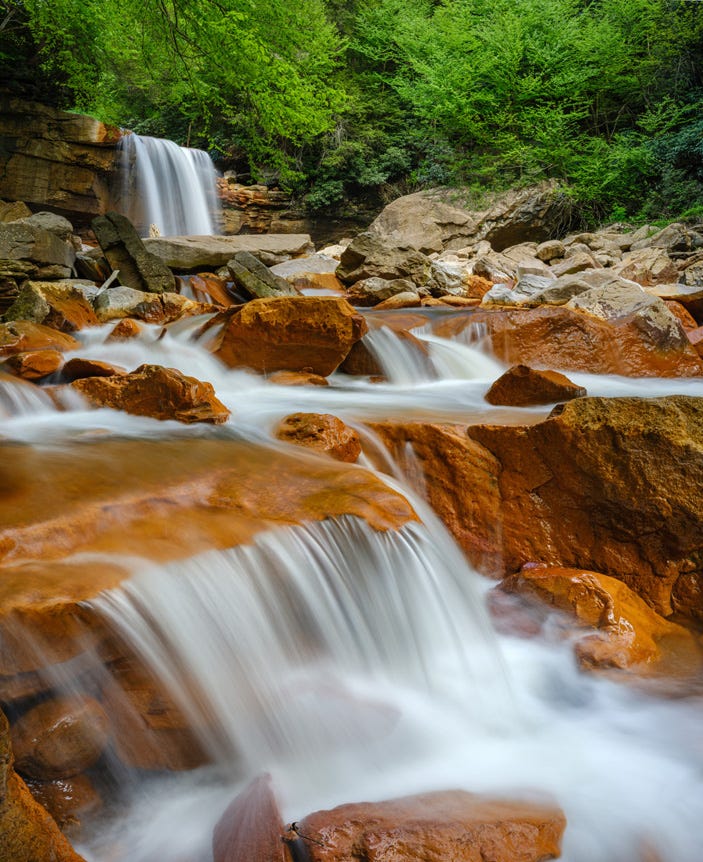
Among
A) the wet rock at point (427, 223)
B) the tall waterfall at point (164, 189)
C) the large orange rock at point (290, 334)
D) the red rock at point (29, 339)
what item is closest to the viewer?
the large orange rock at point (290, 334)

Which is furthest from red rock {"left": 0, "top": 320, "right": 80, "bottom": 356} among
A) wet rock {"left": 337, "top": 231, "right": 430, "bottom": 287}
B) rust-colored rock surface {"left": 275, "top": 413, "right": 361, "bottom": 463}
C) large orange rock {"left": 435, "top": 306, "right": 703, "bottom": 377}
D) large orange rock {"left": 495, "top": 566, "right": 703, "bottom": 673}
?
wet rock {"left": 337, "top": 231, "right": 430, "bottom": 287}

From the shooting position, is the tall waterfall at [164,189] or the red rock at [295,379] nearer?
the red rock at [295,379]

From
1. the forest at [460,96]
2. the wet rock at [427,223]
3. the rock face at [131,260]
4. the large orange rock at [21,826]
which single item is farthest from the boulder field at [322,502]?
the wet rock at [427,223]

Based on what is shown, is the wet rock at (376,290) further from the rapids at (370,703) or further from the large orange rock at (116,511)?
the rapids at (370,703)

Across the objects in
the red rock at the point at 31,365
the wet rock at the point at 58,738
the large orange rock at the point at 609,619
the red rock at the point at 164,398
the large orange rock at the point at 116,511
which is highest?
the red rock at the point at 31,365

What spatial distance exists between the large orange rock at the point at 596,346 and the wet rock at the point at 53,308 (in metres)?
5.41

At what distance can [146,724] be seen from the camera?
2.12 meters

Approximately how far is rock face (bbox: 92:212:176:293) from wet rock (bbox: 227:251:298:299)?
1.10m

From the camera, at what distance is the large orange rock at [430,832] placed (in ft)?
5.55

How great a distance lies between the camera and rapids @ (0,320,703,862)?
2.09m

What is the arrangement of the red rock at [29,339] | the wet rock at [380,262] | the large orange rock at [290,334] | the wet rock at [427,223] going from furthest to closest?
the wet rock at [427,223], the wet rock at [380,262], the red rock at [29,339], the large orange rock at [290,334]

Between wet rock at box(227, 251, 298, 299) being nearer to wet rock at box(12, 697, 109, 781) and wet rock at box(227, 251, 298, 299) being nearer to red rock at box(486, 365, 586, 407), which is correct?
red rock at box(486, 365, 586, 407)

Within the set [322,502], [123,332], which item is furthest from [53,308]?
[322,502]

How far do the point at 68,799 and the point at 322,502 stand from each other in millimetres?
1594
